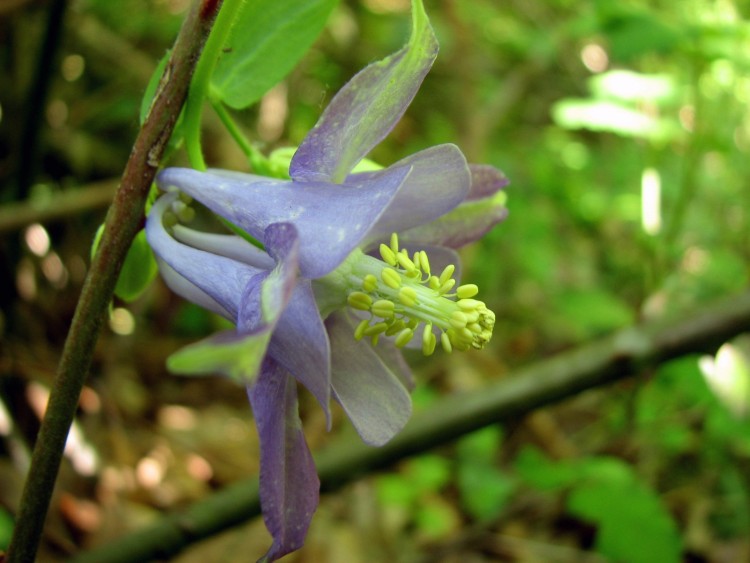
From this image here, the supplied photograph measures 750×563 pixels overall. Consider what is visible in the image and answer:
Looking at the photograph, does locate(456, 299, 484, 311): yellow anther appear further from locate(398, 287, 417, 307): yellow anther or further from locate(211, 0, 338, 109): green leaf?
locate(211, 0, 338, 109): green leaf

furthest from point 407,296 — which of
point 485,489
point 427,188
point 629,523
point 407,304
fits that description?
point 485,489

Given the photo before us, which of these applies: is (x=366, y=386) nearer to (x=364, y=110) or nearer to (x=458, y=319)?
(x=458, y=319)

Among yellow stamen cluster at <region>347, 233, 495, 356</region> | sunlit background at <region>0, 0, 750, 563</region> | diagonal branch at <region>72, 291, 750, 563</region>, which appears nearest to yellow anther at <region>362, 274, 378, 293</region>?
yellow stamen cluster at <region>347, 233, 495, 356</region>

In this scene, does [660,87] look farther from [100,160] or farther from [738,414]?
[100,160]

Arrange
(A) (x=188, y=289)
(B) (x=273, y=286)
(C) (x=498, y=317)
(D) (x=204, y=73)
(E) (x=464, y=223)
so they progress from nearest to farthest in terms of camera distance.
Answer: (B) (x=273, y=286), (D) (x=204, y=73), (A) (x=188, y=289), (E) (x=464, y=223), (C) (x=498, y=317)

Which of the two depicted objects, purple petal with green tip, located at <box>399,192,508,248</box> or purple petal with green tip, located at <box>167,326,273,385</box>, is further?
purple petal with green tip, located at <box>399,192,508,248</box>

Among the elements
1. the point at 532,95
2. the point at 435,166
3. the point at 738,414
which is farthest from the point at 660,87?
the point at 532,95

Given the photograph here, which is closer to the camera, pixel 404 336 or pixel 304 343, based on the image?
pixel 304 343
